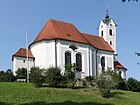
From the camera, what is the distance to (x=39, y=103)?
2544cm

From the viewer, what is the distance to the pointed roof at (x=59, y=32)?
5056 cm

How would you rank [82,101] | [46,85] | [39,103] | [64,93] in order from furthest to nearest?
[46,85] → [64,93] → [82,101] → [39,103]

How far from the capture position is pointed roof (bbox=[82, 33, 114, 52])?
193 feet

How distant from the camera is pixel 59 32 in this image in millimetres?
51250

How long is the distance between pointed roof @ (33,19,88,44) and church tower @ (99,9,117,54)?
42.5ft

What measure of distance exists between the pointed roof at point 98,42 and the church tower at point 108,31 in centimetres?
285

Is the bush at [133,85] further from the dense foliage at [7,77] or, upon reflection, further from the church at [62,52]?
the dense foliage at [7,77]

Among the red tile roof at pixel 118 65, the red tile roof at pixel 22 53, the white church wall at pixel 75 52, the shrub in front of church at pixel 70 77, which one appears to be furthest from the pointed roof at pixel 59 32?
the red tile roof at pixel 118 65

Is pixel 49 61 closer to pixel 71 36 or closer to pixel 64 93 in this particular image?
pixel 71 36

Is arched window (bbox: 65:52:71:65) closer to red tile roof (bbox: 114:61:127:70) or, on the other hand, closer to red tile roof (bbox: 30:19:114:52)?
red tile roof (bbox: 30:19:114:52)

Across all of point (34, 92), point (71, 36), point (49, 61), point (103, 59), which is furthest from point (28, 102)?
point (103, 59)

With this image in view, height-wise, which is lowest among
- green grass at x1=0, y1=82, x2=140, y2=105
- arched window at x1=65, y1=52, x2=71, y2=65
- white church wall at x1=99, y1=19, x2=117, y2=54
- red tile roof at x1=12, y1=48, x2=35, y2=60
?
green grass at x1=0, y1=82, x2=140, y2=105

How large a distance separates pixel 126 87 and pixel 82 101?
19.6 m

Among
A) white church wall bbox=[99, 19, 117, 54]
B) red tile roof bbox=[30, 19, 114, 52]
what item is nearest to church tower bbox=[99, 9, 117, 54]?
white church wall bbox=[99, 19, 117, 54]
